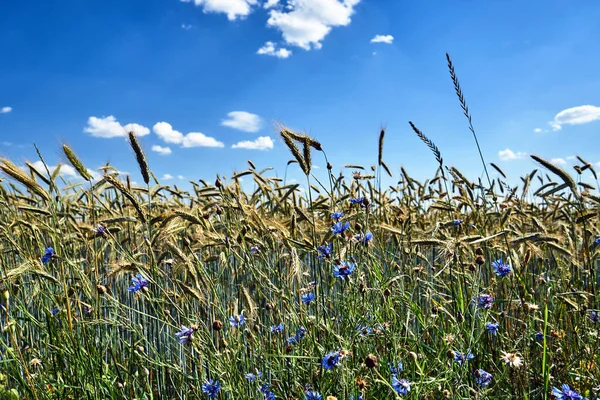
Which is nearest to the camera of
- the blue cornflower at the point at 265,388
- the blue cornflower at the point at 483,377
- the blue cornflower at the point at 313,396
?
the blue cornflower at the point at 313,396

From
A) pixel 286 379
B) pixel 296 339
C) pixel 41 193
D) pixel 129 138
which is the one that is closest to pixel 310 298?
pixel 296 339

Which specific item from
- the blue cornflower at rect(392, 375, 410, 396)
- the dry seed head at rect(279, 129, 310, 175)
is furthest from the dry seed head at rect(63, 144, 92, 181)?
the blue cornflower at rect(392, 375, 410, 396)

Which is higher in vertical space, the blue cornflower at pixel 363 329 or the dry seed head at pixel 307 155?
the dry seed head at pixel 307 155

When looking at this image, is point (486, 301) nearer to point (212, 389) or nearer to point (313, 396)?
point (313, 396)

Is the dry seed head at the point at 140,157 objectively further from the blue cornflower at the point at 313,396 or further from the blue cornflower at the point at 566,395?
the blue cornflower at the point at 566,395

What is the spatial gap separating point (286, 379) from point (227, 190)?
0.84 metres

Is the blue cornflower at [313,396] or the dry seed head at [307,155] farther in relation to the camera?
the dry seed head at [307,155]

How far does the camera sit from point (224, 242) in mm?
1980

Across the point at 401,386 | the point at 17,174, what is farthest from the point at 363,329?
the point at 17,174

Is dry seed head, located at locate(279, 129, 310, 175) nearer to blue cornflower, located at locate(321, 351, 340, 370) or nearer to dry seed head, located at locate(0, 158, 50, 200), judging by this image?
blue cornflower, located at locate(321, 351, 340, 370)

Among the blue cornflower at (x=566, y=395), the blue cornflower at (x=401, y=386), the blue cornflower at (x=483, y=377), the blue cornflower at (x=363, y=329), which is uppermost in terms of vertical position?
the blue cornflower at (x=363, y=329)

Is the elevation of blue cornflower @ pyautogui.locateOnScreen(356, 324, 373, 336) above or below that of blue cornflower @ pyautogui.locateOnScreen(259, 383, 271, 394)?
above

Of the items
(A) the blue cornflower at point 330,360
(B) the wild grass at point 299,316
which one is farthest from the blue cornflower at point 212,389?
(A) the blue cornflower at point 330,360

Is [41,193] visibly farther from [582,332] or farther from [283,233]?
[582,332]
